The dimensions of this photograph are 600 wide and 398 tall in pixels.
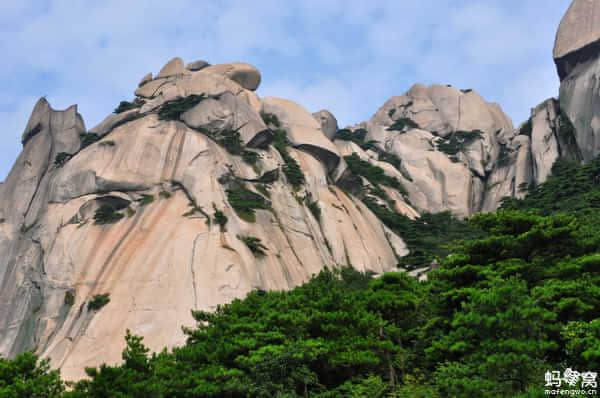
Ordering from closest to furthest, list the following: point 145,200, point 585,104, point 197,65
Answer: point 145,200 < point 585,104 < point 197,65

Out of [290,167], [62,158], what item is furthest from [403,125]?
[62,158]

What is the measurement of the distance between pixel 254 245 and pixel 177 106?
11224 mm

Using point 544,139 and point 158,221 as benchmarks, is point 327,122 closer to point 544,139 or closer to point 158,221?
point 544,139

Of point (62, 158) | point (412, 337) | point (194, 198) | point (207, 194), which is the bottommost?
point (412, 337)

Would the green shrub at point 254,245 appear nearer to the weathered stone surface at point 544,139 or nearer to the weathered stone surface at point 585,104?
the weathered stone surface at point 544,139

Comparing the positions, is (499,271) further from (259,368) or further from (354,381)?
(259,368)

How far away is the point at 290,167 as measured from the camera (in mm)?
36469

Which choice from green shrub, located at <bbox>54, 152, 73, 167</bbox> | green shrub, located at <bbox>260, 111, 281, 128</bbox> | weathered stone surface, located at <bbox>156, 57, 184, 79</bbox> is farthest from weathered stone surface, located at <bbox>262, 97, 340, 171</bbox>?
green shrub, located at <bbox>54, 152, 73, 167</bbox>

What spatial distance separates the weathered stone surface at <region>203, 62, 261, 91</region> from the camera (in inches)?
1737

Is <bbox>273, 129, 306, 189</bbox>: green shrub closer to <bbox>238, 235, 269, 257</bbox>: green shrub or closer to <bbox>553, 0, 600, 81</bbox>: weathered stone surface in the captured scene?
<bbox>238, 235, 269, 257</bbox>: green shrub

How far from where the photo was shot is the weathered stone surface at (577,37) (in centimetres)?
4031

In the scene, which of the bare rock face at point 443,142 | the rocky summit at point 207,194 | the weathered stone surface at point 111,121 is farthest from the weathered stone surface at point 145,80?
the bare rock face at point 443,142

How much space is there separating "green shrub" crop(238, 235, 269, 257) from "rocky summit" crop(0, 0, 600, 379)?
0.06 metres

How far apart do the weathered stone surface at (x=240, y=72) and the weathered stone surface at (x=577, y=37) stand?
1961 cm
